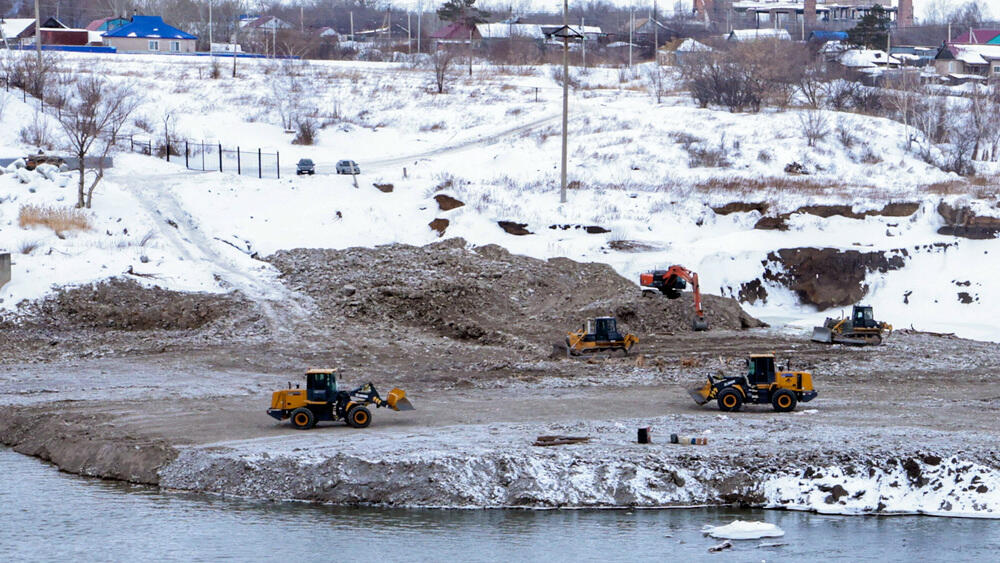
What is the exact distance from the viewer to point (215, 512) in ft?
71.4

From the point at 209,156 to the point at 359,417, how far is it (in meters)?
40.4

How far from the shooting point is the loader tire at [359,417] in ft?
83.9

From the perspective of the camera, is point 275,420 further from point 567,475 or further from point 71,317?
point 71,317

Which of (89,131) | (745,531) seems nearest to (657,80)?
(89,131)

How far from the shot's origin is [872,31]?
112 meters

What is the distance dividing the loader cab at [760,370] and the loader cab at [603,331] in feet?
24.7

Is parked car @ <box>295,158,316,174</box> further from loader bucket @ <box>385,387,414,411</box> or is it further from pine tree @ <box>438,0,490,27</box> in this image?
pine tree @ <box>438,0,490,27</box>

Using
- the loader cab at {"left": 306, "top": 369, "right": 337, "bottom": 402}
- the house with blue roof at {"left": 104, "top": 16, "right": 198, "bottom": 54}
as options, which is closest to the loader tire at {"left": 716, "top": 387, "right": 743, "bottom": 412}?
the loader cab at {"left": 306, "top": 369, "right": 337, "bottom": 402}

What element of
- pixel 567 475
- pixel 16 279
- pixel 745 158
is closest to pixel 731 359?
pixel 567 475

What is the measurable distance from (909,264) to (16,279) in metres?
32.7

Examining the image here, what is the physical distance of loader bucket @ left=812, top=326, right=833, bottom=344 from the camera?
36562 millimetres

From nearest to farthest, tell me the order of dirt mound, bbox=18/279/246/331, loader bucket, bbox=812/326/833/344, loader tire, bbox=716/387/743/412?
loader tire, bbox=716/387/743/412 < loader bucket, bbox=812/326/833/344 < dirt mound, bbox=18/279/246/331

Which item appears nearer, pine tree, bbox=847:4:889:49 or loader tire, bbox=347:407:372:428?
loader tire, bbox=347:407:372:428

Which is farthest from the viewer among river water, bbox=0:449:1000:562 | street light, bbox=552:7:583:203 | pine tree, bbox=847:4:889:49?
pine tree, bbox=847:4:889:49
